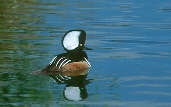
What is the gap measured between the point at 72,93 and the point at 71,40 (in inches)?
84.9

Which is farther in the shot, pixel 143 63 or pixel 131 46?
pixel 131 46

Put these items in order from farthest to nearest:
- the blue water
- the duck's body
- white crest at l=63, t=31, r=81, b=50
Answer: white crest at l=63, t=31, r=81, b=50 → the duck's body → the blue water

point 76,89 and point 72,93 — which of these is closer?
point 72,93

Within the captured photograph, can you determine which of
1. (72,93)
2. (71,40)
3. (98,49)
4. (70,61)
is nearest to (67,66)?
(70,61)

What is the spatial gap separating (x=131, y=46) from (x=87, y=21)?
5154mm

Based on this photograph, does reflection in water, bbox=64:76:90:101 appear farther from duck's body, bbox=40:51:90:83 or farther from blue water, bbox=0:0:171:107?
duck's body, bbox=40:51:90:83

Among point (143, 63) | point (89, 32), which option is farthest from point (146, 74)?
point (89, 32)

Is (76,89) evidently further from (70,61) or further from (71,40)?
(71,40)

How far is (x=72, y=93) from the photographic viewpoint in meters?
11.4

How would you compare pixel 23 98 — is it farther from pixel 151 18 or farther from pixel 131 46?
pixel 151 18

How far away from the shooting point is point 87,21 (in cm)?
2130

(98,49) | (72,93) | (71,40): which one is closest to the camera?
(72,93)

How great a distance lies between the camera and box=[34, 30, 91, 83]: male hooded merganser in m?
12.8

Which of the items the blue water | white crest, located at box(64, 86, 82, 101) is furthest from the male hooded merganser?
white crest, located at box(64, 86, 82, 101)
